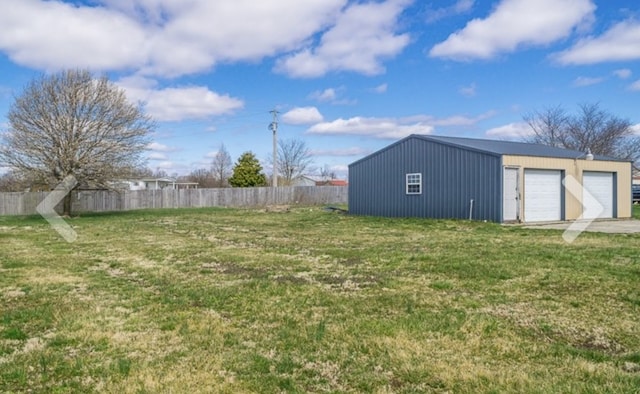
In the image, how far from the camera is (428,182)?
18.7 metres

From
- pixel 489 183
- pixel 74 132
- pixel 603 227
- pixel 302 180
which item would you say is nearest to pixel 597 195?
pixel 603 227

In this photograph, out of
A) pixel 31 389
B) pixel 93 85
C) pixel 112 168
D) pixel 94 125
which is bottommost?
pixel 31 389

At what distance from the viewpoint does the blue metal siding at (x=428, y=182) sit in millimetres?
16516

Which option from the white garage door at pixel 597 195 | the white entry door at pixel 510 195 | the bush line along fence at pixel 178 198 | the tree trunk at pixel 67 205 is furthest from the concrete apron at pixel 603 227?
the bush line along fence at pixel 178 198

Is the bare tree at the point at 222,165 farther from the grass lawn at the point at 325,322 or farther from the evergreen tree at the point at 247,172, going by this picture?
the grass lawn at the point at 325,322

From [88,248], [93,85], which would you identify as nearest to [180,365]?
[88,248]

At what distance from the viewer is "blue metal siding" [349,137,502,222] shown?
650 inches

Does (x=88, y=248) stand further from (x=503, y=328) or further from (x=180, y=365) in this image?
(x=503, y=328)

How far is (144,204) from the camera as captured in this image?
32.5 metres

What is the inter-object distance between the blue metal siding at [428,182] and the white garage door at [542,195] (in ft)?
5.48

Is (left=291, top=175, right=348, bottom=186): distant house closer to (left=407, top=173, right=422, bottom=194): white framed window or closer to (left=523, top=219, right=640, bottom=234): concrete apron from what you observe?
(left=407, top=173, right=422, bottom=194): white framed window

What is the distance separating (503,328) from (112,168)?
21682mm

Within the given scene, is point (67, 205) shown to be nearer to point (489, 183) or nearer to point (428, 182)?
point (428, 182)

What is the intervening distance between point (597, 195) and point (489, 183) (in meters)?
6.31
